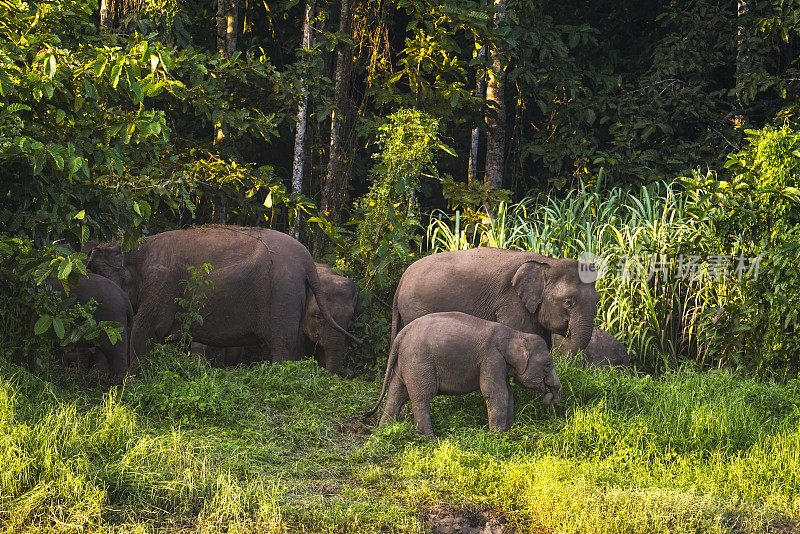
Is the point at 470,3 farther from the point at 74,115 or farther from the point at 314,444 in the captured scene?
the point at 314,444

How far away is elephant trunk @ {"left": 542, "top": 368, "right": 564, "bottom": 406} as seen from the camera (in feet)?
21.1

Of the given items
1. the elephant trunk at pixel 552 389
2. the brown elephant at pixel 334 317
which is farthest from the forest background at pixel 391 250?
the brown elephant at pixel 334 317

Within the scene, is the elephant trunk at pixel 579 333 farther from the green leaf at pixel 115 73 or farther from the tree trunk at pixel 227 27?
the tree trunk at pixel 227 27

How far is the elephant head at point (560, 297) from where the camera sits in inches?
299

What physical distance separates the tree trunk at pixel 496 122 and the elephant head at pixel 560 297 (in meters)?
4.02

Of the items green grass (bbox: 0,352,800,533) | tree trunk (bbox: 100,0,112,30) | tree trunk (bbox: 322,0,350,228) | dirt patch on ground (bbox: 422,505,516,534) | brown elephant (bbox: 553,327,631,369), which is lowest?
dirt patch on ground (bbox: 422,505,516,534)

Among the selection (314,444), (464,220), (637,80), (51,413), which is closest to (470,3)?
(464,220)

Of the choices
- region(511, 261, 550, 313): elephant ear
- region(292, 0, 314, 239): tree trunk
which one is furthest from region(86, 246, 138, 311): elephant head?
region(511, 261, 550, 313): elephant ear

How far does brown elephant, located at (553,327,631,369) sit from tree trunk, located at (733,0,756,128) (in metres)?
4.90

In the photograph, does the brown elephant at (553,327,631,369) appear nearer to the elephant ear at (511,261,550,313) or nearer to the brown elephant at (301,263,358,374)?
the elephant ear at (511,261,550,313)

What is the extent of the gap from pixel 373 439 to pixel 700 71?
8.09m

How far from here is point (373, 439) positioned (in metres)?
6.28

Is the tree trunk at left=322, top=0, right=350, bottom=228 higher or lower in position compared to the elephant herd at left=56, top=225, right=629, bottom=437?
higher

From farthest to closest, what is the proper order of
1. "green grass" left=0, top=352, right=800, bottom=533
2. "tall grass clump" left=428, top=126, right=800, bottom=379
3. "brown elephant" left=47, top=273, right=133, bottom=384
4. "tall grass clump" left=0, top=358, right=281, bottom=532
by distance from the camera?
"tall grass clump" left=428, top=126, right=800, bottom=379
"brown elephant" left=47, top=273, right=133, bottom=384
"green grass" left=0, top=352, right=800, bottom=533
"tall grass clump" left=0, top=358, right=281, bottom=532
